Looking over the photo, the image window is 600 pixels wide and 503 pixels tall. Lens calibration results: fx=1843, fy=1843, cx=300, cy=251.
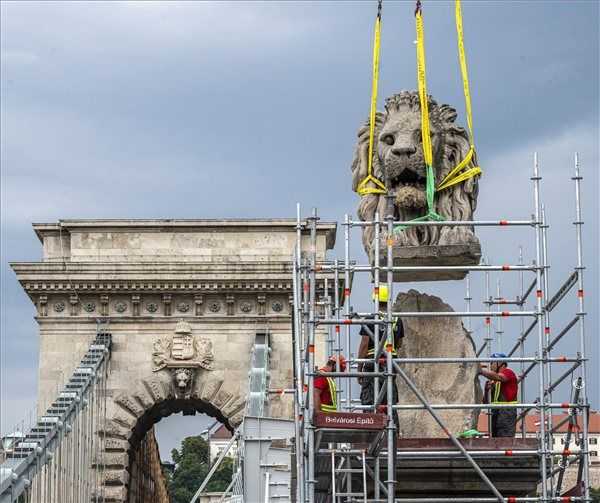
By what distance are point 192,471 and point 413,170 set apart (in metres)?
106

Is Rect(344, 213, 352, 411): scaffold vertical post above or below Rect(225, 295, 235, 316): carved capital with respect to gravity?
below

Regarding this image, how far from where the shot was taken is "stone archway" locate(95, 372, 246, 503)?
3953 centimetres

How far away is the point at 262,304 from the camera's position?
40344 mm

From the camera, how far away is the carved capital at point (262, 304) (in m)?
40.2

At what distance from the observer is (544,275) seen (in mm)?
14664

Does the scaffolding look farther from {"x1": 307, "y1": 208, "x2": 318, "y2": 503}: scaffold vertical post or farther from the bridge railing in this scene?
the bridge railing

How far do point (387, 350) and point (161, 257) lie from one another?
90.1 ft

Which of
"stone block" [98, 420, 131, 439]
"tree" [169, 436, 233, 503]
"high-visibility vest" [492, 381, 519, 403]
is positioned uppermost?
"tree" [169, 436, 233, 503]

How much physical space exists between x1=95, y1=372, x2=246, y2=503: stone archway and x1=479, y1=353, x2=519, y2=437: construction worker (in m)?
25.0

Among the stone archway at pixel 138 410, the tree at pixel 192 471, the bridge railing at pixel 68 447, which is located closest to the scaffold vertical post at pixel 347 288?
the bridge railing at pixel 68 447

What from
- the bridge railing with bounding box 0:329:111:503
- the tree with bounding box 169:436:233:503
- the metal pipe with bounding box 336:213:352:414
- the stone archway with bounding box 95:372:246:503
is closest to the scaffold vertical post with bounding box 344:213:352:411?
the metal pipe with bounding box 336:213:352:414

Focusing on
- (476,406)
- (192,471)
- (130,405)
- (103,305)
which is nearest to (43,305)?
(103,305)

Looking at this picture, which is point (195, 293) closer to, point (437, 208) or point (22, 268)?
point (22, 268)

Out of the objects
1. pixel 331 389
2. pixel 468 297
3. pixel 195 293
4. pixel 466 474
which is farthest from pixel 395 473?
pixel 195 293
